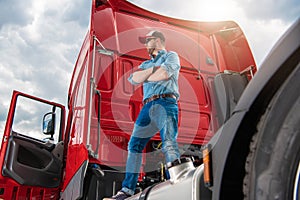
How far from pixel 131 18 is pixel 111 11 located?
0.23 meters

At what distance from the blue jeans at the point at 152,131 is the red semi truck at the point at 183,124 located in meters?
0.17

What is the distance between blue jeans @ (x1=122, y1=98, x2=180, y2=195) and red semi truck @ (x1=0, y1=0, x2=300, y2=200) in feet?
0.57

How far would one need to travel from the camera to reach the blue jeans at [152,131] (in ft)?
8.45

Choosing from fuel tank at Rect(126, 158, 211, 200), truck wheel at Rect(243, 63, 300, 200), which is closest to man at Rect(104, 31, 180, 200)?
fuel tank at Rect(126, 158, 211, 200)

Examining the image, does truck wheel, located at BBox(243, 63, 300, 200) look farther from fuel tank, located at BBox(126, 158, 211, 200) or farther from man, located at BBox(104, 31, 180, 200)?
man, located at BBox(104, 31, 180, 200)

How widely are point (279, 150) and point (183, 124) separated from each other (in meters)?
2.46

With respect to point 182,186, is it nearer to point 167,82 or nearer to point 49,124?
point 167,82

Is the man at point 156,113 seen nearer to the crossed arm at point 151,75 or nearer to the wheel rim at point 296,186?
the crossed arm at point 151,75

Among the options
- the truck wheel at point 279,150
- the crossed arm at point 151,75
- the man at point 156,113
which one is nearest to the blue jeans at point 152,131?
the man at point 156,113

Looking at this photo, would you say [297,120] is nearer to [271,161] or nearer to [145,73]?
[271,161]

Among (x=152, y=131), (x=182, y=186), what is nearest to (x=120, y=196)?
(x=152, y=131)

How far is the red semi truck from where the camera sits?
0.94 meters

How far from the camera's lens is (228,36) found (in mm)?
4012

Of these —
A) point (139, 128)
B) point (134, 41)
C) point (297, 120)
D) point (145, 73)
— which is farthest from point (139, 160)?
point (297, 120)
